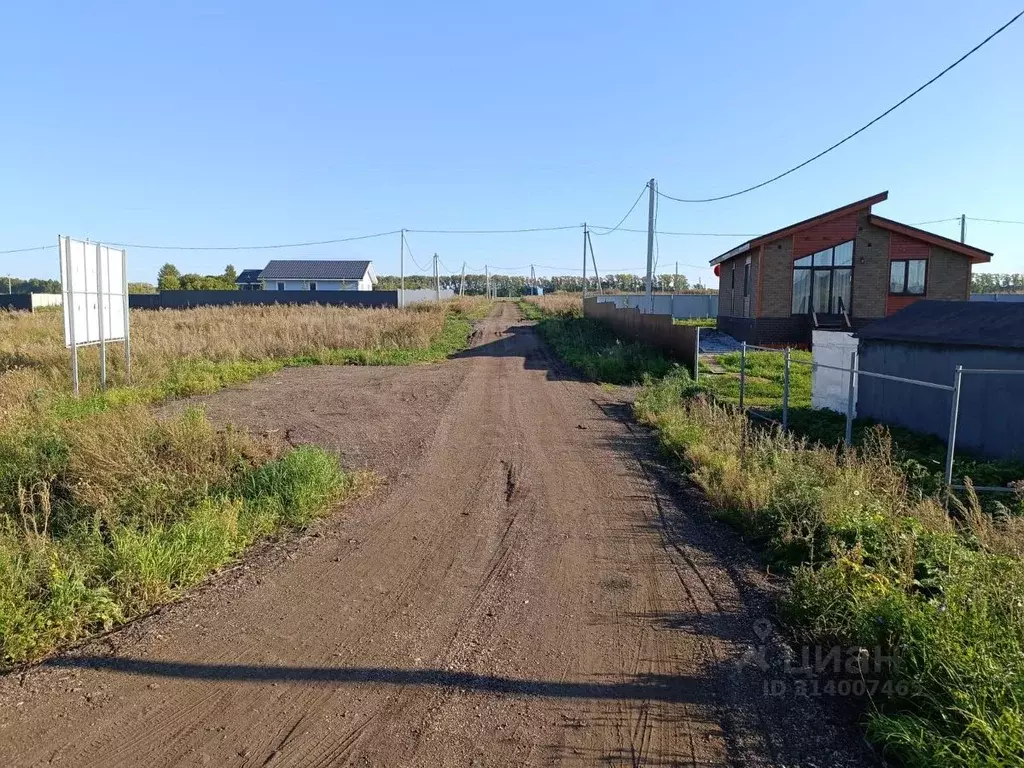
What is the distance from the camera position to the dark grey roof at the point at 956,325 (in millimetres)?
9812

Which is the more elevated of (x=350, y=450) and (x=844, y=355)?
(x=844, y=355)

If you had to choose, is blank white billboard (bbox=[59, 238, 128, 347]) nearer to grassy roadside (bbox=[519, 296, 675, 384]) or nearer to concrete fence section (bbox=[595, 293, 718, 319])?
grassy roadside (bbox=[519, 296, 675, 384])

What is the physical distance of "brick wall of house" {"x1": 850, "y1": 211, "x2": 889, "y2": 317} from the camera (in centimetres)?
2641

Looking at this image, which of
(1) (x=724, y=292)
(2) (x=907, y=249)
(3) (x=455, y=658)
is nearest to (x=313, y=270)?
(1) (x=724, y=292)

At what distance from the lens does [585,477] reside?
26.6 feet

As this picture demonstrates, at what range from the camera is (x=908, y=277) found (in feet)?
87.6

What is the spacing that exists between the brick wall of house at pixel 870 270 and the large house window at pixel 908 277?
433 millimetres

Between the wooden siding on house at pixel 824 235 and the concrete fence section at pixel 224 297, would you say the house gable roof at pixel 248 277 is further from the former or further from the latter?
the wooden siding on house at pixel 824 235

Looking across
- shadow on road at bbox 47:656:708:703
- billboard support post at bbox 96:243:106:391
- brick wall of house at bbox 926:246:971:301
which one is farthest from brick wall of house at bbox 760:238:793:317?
shadow on road at bbox 47:656:708:703

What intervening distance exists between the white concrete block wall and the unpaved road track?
22.1ft

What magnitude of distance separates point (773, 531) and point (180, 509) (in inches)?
216

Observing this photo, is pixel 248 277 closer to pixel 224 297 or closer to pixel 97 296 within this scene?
pixel 224 297

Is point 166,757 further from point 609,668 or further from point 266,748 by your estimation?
point 609,668

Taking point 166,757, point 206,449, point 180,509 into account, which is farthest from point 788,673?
point 206,449
